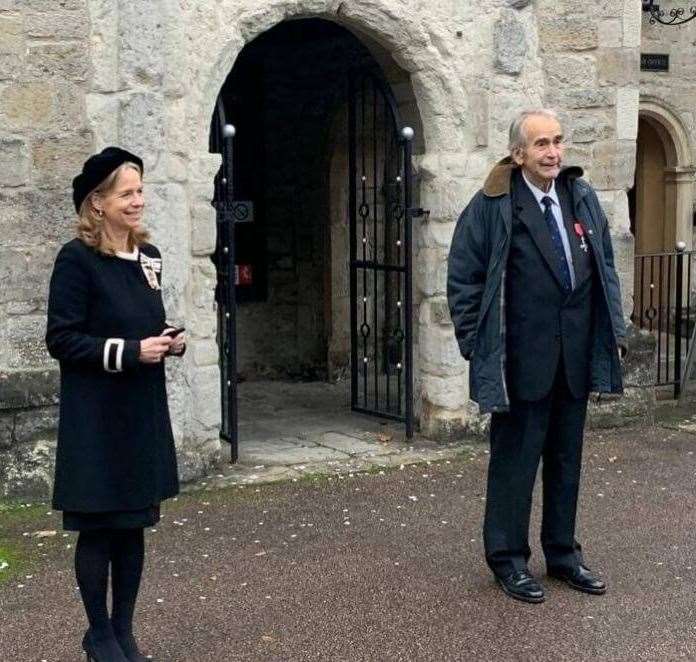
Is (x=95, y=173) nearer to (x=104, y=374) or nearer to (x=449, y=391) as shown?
(x=104, y=374)

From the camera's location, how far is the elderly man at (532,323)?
4.81m

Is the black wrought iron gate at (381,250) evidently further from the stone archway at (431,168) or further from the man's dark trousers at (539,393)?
the man's dark trousers at (539,393)

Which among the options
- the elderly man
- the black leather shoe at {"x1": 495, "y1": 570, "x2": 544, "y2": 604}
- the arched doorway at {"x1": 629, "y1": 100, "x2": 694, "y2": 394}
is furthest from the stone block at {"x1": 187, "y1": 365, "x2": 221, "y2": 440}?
the arched doorway at {"x1": 629, "y1": 100, "x2": 694, "y2": 394}

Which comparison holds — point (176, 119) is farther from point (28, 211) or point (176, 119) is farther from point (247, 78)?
point (247, 78)

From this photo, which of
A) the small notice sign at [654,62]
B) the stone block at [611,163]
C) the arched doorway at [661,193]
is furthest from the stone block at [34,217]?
the small notice sign at [654,62]

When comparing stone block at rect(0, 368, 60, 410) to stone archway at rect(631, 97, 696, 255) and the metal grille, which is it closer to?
the metal grille

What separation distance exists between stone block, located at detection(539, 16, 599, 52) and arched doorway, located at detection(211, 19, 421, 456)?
233 centimetres

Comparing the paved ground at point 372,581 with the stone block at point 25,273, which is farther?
the stone block at point 25,273

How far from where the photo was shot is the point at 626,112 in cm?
822

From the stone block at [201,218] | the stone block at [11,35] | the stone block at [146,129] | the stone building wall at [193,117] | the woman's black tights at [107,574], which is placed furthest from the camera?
the stone block at [201,218]

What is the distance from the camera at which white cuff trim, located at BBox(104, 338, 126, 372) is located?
3873 mm

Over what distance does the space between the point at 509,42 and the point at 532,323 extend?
330cm

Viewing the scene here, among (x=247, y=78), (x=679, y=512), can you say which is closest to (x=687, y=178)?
(x=247, y=78)

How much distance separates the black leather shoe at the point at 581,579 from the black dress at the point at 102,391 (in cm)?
181
